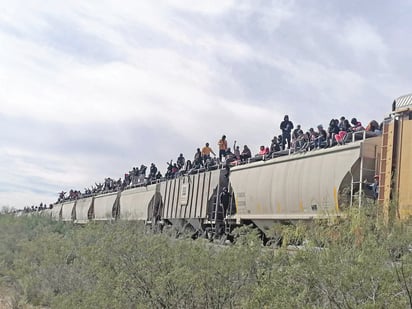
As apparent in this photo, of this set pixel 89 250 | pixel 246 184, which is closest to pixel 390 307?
pixel 89 250

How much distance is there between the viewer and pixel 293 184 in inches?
591

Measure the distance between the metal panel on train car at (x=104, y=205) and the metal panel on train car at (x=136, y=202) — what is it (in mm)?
2154

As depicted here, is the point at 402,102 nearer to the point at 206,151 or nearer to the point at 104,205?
the point at 206,151

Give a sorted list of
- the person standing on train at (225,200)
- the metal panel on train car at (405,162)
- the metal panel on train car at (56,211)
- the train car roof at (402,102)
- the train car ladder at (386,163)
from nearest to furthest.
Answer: the metal panel on train car at (405,162)
the train car ladder at (386,163)
the train car roof at (402,102)
the person standing on train at (225,200)
the metal panel on train car at (56,211)

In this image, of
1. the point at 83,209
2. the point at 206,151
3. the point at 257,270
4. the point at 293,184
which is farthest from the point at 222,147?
Result: the point at 83,209

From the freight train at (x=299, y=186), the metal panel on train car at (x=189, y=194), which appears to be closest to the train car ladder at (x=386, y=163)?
the freight train at (x=299, y=186)

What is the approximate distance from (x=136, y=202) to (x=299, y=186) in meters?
17.4

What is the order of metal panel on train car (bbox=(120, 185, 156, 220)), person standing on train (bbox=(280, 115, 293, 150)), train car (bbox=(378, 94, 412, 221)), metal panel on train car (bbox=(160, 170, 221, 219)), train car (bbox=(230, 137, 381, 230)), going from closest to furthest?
train car (bbox=(378, 94, 412, 221))
train car (bbox=(230, 137, 381, 230))
person standing on train (bbox=(280, 115, 293, 150))
metal panel on train car (bbox=(160, 170, 221, 219))
metal panel on train car (bbox=(120, 185, 156, 220))

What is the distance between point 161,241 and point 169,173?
56.1ft

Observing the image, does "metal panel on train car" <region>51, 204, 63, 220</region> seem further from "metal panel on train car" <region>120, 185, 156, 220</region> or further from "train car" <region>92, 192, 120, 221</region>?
"metal panel on train car" <region>120, 185, 156, 220</region>

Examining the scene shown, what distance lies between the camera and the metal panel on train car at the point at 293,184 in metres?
12.9

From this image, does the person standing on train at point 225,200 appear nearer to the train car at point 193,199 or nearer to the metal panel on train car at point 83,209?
the train car at point 193,199

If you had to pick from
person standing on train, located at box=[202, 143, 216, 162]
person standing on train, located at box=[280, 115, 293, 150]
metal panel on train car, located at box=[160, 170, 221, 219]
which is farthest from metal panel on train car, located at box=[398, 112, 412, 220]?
person standing on train, located at box=[202, 143, 216, 162]

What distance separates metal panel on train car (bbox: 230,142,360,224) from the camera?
12.9m
